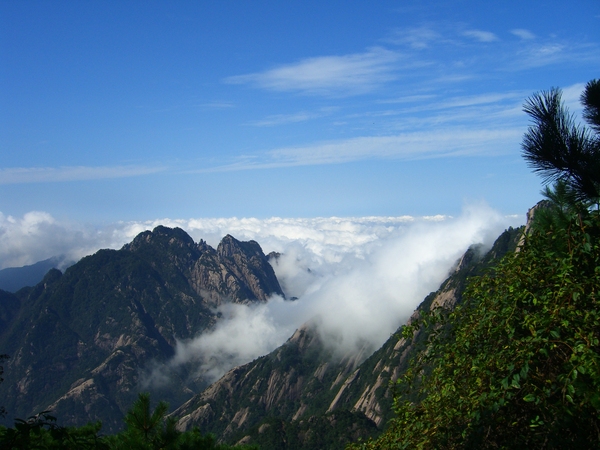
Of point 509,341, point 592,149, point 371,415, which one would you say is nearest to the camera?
point 509,341

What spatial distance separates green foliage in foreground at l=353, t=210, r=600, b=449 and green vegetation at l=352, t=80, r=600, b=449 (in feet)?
0.07

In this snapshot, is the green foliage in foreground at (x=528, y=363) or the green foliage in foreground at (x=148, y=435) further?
the green foliage in foreground at (x=148, y=435)

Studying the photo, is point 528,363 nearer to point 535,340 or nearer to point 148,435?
point 535,340

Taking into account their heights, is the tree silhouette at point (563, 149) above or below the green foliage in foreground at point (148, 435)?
above

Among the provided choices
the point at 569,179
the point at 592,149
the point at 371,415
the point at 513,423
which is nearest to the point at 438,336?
the point at 513,423

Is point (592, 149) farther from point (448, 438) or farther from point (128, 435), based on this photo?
point (128, 435)

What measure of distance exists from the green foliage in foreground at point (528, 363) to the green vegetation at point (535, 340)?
21 mm

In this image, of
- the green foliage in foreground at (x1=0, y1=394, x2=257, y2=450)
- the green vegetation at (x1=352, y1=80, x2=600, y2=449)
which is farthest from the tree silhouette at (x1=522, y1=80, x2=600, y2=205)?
the green foliage in foreground at (x1=0, y1=394, x2=257, y2=450)

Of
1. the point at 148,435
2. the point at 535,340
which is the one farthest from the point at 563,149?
the point at 148,435

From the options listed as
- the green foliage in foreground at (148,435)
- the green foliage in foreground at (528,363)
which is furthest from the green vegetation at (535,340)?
the green foliage in foreground at (148,435)

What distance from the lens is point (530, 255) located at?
11.3m

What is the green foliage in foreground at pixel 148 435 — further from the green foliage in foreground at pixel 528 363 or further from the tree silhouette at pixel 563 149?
the tree silhouette at pixel 563 149

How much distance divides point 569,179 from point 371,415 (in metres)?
176

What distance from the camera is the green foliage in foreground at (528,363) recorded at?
8.73 metres
